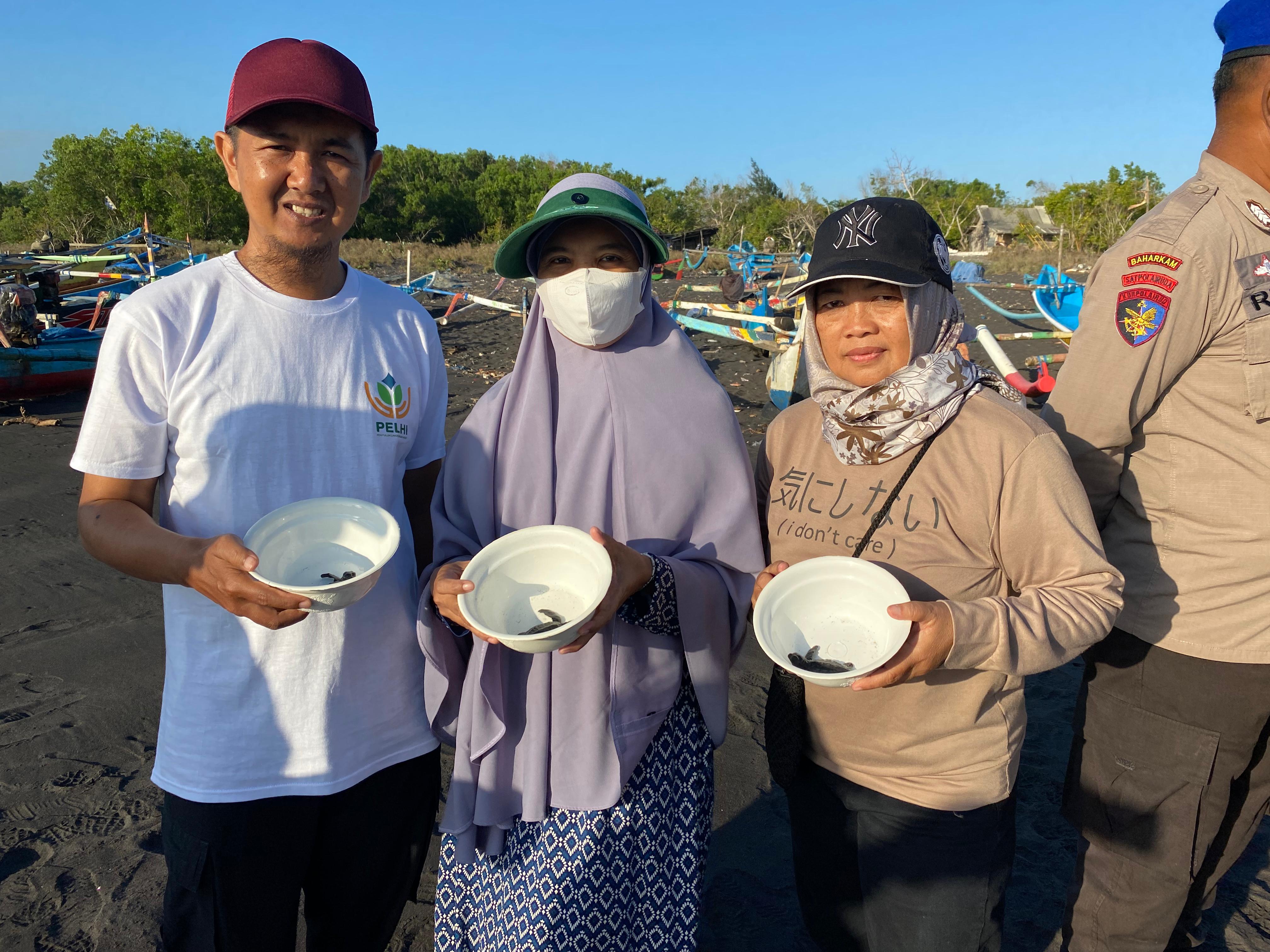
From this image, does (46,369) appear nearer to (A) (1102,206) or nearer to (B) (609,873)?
(B) (609,873)

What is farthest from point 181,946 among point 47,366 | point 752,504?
point 47,366

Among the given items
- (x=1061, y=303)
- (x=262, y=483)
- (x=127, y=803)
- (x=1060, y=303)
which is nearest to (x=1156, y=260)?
(x=262, y=483)

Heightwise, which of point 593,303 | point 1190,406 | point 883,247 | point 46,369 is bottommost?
point 46,369

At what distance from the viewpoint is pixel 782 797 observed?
355 centimetres

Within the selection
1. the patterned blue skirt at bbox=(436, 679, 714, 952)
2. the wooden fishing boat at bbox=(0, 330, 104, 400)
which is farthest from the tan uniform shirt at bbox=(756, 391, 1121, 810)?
the wooden fishing boat at bbox=(0, 330, 104, 400)

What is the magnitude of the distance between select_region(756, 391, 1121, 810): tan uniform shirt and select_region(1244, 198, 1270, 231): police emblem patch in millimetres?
818

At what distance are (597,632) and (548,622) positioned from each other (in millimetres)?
111

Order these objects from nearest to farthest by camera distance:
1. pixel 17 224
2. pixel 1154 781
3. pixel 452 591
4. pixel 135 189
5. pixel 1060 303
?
pixel 452 591
pixel 1154 781
pixel 1060 303
pixel 135 189
pixel 17 224

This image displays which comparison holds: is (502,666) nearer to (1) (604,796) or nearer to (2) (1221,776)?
(1) (604,796)

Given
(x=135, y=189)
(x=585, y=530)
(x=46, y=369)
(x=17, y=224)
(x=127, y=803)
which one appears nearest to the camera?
(x=585, y=530)

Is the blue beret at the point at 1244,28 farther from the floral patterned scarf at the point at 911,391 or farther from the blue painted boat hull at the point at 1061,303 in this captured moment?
the blue painted boat hull at the point at 1061,303

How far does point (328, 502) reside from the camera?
5.85 feet

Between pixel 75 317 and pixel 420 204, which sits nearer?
pixel 75 317

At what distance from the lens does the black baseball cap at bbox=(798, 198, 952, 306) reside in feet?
5.76
